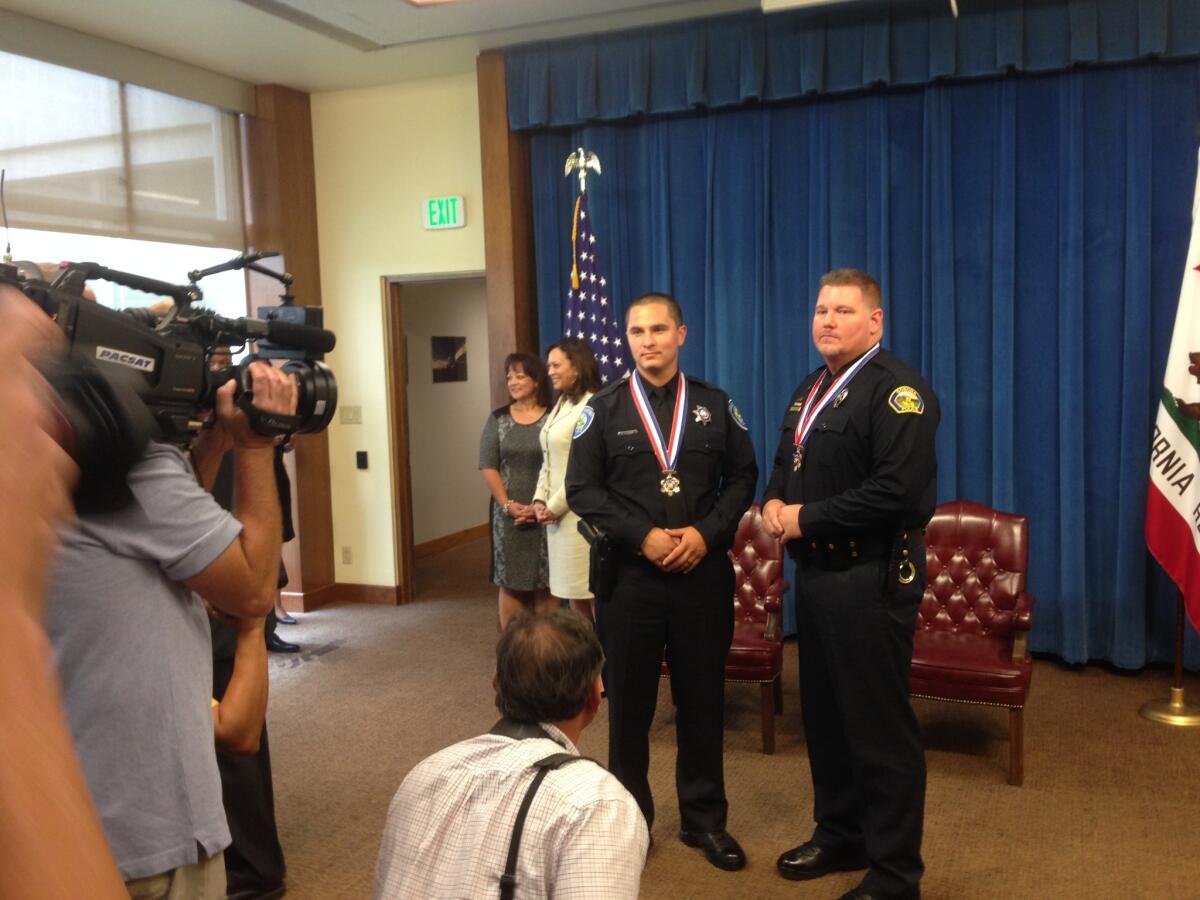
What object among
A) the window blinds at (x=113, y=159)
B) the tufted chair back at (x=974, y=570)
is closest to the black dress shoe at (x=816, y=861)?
the tufted chair back at (x=974, y=570)

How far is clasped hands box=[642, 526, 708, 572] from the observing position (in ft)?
8.95

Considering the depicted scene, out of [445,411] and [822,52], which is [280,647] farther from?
[822,52]

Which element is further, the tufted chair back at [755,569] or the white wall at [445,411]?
the white wall at [445,411]

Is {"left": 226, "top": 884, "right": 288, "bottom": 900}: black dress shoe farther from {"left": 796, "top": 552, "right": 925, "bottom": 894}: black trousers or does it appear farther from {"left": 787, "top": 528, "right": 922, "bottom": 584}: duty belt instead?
{"left": 787, "top": 528, "right": 922, "bottom": 584}: duty belt

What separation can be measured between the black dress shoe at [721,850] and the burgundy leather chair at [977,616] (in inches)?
40.6

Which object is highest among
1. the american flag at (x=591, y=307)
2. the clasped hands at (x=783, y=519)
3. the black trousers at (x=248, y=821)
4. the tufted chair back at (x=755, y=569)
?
the american flag at (x=591, y=307)

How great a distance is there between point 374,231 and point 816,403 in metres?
4.08

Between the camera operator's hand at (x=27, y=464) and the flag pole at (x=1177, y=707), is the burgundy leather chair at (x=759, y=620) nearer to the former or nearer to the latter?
the flag pole at (x=1177, y=707)

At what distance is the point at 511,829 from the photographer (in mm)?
1324

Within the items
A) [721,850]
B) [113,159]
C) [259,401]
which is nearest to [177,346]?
[259,401]

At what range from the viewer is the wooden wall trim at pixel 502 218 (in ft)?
17.7

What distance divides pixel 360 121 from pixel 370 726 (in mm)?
3775

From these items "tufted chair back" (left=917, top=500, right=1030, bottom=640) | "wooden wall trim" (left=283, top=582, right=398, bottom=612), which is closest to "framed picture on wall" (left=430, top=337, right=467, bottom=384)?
"wooden wall trim" (left=283, top=582, right=398, bottom=612)

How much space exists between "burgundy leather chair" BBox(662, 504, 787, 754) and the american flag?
1.34 metres
